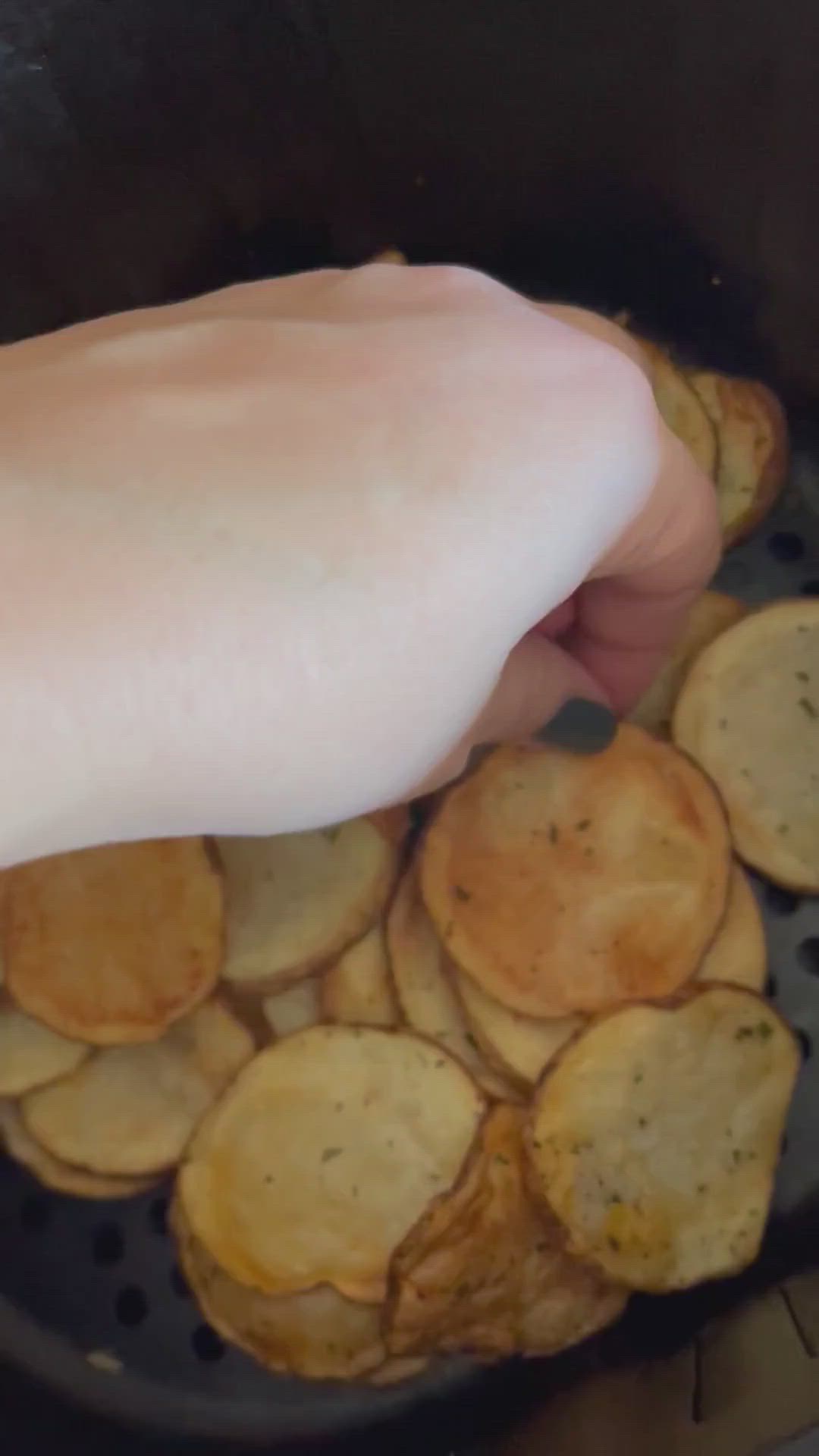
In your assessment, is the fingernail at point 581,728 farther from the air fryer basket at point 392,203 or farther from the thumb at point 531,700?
the air fryer basket at point 392,203

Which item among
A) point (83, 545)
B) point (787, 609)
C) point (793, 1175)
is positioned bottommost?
point (793, 1175)

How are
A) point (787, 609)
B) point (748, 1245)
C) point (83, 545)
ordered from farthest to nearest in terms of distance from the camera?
point (787, 609)
point (748, 1245)
point (83, 545)

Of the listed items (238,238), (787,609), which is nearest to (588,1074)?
(787,609)

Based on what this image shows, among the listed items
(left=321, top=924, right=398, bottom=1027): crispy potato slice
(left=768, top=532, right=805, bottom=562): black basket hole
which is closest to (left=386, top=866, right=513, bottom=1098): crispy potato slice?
(left=321, top=924, right=398, bottom=1027): crispy potato slice

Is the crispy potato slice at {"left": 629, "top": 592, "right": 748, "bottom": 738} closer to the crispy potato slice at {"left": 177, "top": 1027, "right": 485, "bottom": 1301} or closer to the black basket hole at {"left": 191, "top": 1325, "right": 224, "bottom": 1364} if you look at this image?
the crispy potato slice at {"left": 177, "top": 1027, "right": 485, "bottom": 1301}

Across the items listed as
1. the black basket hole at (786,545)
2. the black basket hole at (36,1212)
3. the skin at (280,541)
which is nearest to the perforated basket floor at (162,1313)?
the black basket hole at (36,1212)

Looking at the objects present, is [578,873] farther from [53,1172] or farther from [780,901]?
[53,1172]

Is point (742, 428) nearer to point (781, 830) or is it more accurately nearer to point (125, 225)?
point (781, 830)
